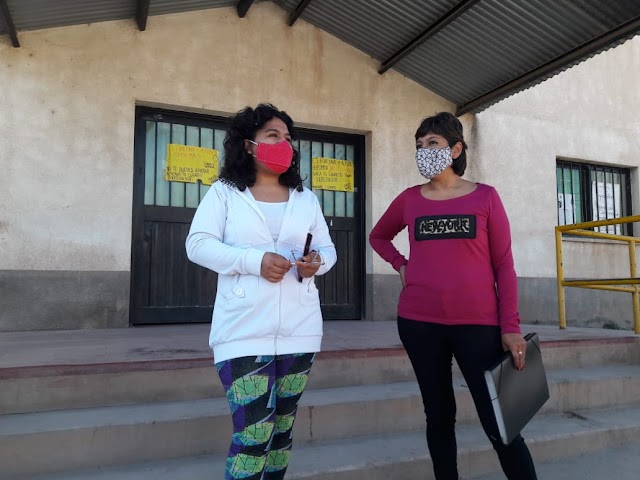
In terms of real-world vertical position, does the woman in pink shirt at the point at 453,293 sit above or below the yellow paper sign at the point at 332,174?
below

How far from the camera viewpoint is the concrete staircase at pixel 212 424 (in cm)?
255

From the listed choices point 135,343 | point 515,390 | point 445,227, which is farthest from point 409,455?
point 135,343

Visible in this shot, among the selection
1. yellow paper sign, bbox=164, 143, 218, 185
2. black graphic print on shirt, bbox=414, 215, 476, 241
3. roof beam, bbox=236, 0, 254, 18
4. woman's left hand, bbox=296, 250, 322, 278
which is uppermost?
roof beam, bbox=236, 0, 254, 18

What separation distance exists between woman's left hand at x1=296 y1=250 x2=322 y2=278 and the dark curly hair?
356mm

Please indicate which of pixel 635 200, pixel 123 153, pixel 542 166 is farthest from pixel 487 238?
pixel 635 200

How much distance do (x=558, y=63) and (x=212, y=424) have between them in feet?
15.6

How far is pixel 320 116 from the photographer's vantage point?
233 inches

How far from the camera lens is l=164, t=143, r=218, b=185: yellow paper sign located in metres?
5.40

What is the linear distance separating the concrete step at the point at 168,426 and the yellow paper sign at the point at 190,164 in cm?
296

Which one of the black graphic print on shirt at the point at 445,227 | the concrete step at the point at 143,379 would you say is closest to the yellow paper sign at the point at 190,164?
the concrete step at the point at 143,379

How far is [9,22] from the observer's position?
4.36 metres

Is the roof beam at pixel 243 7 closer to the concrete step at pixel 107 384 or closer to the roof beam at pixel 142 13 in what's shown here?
the roof beam at pixel 142 13

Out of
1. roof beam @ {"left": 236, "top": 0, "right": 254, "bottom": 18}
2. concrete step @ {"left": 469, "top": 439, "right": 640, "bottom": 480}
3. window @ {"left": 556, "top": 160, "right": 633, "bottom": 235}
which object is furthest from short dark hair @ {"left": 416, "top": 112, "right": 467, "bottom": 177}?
window @ {"left": 556, "top": 160, "right": 633, "bottom": 235}

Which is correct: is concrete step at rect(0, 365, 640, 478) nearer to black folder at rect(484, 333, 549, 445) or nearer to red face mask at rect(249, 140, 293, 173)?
black folder at rect(484, 333, 549, 445)
